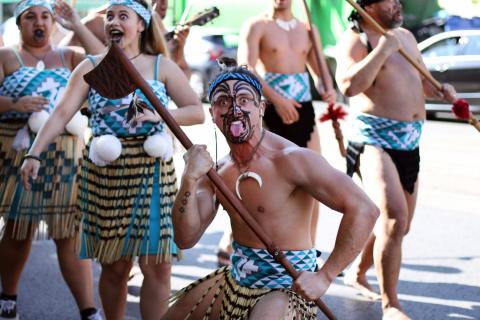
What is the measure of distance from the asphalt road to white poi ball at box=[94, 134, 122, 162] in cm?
149

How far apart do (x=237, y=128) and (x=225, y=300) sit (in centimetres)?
66

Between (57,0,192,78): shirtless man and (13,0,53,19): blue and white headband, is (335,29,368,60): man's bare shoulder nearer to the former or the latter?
(57,0,192,78): shirtless man

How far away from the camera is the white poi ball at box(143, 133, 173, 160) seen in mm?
4812

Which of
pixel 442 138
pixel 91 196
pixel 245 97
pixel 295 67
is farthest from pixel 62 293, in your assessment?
pixel 442 138

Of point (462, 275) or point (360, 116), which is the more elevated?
point (360, 116)

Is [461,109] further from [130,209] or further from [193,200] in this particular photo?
[193,200]

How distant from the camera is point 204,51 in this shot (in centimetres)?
1977

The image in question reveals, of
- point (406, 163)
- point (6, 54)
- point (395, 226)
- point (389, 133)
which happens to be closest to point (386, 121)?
point (389, 133)

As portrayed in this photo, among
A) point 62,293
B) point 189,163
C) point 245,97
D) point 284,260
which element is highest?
point 245,97

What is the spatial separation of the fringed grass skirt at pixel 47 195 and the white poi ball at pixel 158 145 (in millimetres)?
961

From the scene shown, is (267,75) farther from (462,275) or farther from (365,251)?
(462,275)

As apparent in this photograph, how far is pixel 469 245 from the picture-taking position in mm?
7727

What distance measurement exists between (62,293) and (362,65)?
8.30 ft

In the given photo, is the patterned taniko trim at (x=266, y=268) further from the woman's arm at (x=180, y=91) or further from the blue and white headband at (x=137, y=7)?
the blue and white headband at (x=137, y=7)
